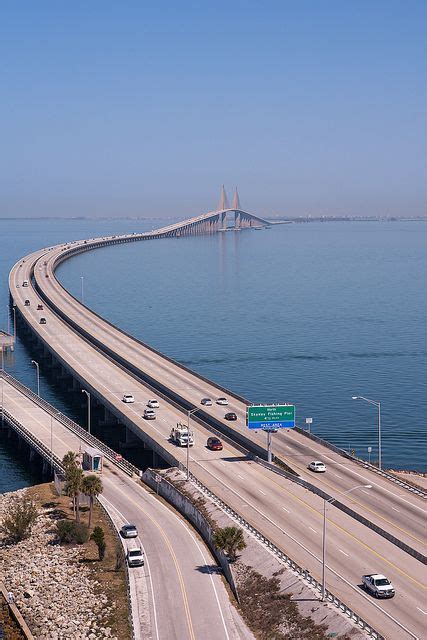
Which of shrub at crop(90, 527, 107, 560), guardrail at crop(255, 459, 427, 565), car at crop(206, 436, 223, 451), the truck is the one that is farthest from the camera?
the truck

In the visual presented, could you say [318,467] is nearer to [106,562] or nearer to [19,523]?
[106,562]

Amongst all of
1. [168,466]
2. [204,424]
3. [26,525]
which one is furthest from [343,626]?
[204,424]

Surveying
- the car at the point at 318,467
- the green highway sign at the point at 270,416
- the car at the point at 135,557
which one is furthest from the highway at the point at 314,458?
the car at the point at 135,557

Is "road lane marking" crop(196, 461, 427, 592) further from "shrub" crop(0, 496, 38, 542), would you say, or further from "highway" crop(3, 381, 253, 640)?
"shrub" crop(0, 496, 38, 542)

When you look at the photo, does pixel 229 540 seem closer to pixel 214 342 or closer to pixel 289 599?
pixel 289 599

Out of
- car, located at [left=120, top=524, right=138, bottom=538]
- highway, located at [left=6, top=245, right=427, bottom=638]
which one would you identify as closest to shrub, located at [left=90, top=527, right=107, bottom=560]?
car, located at [left=120, top=524, right=138, bottom=538]

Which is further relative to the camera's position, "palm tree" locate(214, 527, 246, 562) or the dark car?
the dark car
